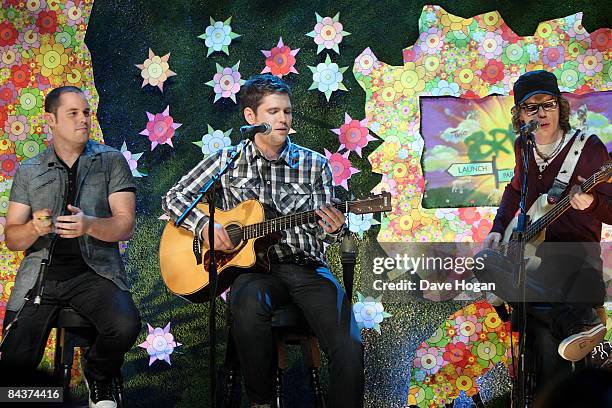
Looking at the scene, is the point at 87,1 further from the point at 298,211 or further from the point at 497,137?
the point at 497,137

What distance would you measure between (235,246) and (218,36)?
1.47 m

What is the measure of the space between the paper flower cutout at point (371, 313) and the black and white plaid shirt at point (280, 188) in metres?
0.62

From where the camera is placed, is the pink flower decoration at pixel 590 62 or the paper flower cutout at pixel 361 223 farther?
the paper flower cutout at pixel 361 223

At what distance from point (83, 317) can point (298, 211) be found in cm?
117

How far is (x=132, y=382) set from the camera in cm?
464

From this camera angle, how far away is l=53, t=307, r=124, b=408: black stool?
149 inches

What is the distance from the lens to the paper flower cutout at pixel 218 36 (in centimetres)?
465

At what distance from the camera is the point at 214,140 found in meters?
4.65

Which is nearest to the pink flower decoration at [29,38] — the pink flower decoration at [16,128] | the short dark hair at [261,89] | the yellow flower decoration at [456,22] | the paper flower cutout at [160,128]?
the pink flower decoration at [16,128]

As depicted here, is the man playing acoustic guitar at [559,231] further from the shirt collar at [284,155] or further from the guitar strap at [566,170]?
the shirt collar at [284,155]

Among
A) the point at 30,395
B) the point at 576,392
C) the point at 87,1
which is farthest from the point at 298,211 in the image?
the point at 576,392

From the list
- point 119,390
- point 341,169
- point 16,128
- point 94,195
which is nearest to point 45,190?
point 94,195

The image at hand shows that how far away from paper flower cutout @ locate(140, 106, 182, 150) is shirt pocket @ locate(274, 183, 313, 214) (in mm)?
1000

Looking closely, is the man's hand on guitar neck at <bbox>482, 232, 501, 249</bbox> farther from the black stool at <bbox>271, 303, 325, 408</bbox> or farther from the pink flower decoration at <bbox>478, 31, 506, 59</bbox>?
the black stool at <bbox>271, 303, 325, 408</bbox>
